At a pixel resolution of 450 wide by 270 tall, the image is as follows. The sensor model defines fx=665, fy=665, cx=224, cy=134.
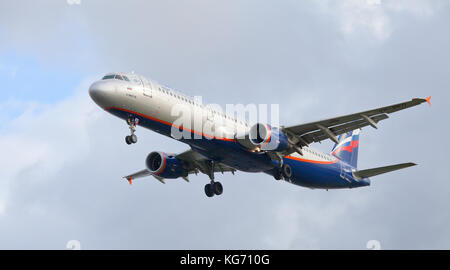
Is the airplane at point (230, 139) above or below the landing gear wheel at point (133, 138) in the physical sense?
above

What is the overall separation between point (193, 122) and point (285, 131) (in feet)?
22.3

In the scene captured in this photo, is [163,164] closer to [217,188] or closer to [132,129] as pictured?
[217,188]

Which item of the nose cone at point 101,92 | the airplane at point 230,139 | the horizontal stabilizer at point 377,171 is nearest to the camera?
the nose cone at point 101,92

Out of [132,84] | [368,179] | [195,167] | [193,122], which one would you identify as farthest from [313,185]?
[132,84]

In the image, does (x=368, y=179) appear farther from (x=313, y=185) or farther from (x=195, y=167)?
(x=195, y=167)

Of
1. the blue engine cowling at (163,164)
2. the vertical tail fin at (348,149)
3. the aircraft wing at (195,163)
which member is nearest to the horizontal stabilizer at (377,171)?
the vertical tail fin at (348,149)

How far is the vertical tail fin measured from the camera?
58062 millimetres

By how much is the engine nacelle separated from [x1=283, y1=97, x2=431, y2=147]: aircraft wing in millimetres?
1525

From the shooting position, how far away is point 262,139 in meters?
44.3

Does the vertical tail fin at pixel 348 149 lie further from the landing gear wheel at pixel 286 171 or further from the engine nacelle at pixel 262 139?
the engine nacelle at pixel 262 139

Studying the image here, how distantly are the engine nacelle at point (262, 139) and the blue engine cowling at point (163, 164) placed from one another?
8.54 meters

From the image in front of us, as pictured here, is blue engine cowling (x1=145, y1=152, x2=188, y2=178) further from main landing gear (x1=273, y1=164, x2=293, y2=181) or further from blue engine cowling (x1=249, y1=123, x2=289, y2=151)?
blue engine cowling (x1=249, y1=123, x2=289, y2=151)

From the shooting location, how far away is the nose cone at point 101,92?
40781 mm

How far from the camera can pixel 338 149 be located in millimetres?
58719
